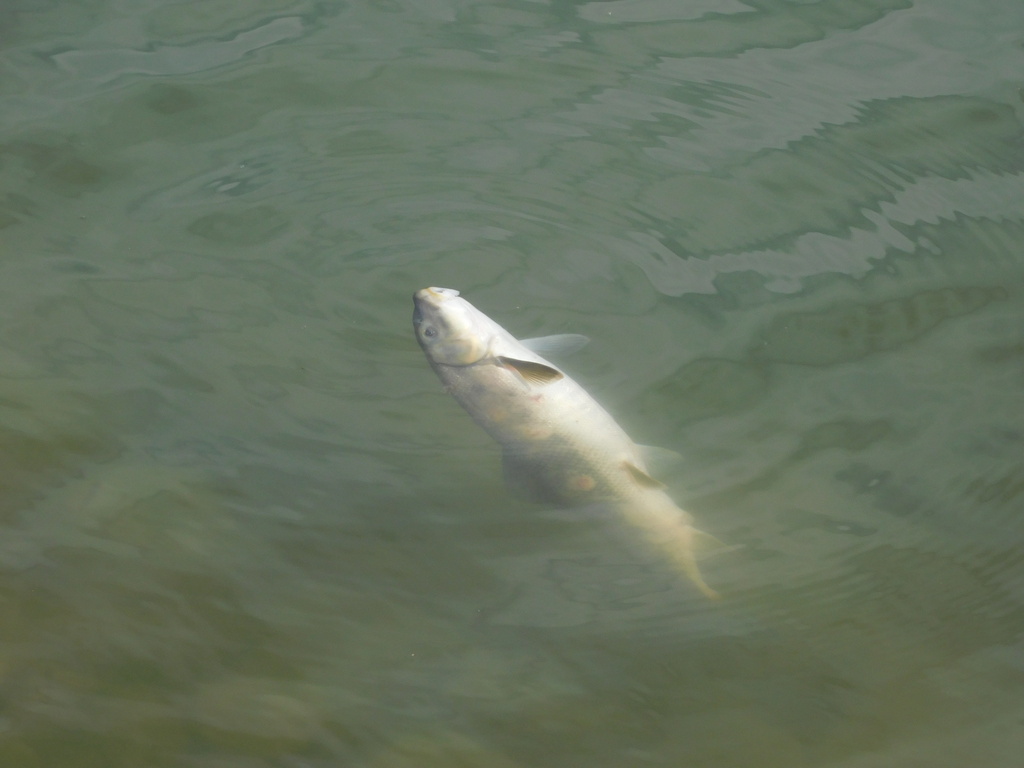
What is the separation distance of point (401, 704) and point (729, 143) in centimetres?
381

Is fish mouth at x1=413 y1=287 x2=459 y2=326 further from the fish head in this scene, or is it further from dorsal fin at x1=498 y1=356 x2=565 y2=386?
dorsal fin at x1=498 y1=356 x2=565 y2=386

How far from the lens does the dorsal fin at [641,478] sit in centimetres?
384

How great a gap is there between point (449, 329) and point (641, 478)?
1000 millimetres

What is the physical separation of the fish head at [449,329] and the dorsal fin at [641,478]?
735mm

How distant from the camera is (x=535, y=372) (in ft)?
12.7

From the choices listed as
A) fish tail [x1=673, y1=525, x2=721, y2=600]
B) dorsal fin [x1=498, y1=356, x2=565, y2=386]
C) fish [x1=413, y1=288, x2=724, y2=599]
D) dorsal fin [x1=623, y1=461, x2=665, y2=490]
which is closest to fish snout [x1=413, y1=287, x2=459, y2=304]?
fish [x1=413, y1=288, x2=724, y2=599]

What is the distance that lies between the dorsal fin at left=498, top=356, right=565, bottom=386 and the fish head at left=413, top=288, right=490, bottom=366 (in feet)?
0.64

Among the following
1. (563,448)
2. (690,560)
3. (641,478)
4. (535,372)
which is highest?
(535,372)

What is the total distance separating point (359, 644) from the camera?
3.45m

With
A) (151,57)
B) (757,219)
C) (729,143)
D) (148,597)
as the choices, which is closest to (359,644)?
(148,597)

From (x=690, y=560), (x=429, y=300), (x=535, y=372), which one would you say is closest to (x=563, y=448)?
(x=535, y=372)

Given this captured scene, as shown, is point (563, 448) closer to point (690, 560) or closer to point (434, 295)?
point (690, 560)

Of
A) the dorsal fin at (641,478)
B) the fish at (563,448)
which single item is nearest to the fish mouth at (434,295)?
the fish at (563,448)

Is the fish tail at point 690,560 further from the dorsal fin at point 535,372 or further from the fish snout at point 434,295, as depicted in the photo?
the fish snout at point 434,295
